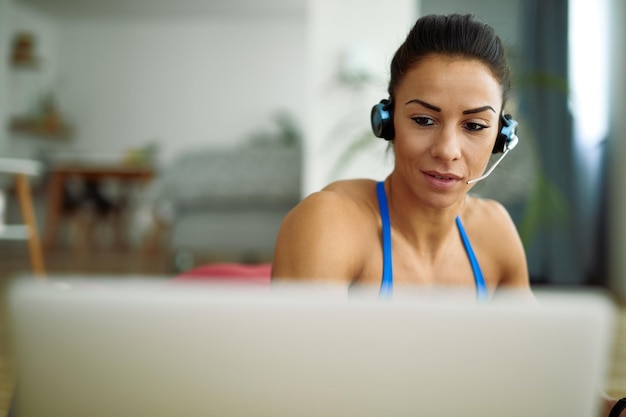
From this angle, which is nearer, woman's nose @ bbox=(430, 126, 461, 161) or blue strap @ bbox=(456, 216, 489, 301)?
woman's nose @ bbox=(430, 126, 461, 161)

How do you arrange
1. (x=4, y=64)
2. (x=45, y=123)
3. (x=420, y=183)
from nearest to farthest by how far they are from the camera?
(x=420, y=183), (x=4, y=64), (x=45, y=123)

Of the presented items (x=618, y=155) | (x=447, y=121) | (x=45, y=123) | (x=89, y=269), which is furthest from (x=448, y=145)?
(x=45, y=123)

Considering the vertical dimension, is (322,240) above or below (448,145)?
below

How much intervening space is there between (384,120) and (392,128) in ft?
0.07

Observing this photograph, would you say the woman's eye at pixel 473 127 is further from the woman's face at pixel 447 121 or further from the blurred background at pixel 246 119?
the blurred background at pixel 246 119

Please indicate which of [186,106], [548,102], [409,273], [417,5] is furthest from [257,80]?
[409,273]

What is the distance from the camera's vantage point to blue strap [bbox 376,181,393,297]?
94 centimetres

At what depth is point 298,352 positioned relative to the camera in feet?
1.42

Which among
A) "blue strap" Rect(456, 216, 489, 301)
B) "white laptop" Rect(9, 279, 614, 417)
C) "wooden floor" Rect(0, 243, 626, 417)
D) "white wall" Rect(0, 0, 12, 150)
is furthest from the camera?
"white wall" Rect(0, 0, 12, 150)

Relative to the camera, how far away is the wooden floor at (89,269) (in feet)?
5.70

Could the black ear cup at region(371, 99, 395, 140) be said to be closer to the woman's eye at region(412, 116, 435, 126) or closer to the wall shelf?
the woman's eye at region(412, 116, 435, 126)

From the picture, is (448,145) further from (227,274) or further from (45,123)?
(45,123)

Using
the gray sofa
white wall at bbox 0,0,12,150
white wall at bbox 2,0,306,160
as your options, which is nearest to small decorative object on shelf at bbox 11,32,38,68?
white wall at bbox 0,0,12,150

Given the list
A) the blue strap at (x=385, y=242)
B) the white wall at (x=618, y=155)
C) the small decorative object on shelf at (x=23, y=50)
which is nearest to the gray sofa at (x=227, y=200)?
the white wall at (x=618, y=155)
